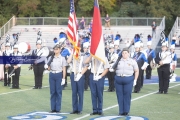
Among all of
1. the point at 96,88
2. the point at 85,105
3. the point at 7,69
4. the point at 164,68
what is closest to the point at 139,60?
the point at 164,68

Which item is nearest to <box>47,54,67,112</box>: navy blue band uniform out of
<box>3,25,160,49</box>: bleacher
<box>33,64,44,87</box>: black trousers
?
<box>33,64,44,87</box>: black trousers

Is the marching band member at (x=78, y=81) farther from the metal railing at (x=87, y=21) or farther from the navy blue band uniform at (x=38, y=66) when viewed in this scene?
the metal railing at (x=87, y=21)

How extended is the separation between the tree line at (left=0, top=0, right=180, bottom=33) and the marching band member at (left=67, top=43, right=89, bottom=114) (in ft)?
131

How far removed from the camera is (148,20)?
45.7 metres

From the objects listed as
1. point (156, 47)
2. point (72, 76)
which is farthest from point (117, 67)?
point (156, 47)

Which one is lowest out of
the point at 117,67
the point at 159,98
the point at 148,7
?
the point at 159,98

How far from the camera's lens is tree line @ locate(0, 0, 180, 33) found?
176 ft

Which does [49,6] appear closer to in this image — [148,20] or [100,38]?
[148,20]

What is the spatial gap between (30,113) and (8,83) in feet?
26.0

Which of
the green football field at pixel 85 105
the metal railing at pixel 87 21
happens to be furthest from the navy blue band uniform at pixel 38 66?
the metal railing at pixel 87 21

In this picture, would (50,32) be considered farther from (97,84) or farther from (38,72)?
(97,84)

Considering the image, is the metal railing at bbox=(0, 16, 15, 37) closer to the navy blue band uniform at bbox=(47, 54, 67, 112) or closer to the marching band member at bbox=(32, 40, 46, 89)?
the marching band member at bbox=(32, 40, 46, 89)

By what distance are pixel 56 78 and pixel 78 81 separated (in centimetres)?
64

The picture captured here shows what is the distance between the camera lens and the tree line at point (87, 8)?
2112 inches
